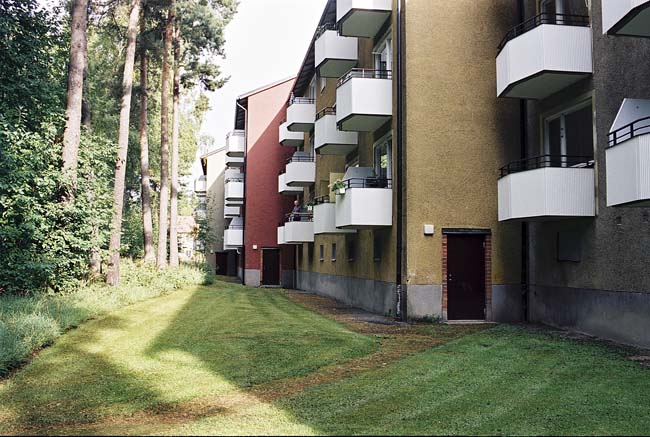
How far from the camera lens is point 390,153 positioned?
58.5 feet

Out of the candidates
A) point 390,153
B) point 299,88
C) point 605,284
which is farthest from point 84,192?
point 299,88

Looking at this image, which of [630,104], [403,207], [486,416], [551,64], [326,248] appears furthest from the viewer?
[326,248]

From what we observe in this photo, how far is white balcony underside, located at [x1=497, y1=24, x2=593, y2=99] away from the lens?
510 inches

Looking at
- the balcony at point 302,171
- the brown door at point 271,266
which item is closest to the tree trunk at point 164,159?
the balcony at point 302,171

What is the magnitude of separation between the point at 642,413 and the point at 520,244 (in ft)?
29.7

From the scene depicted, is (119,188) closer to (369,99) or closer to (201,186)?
(369,99)

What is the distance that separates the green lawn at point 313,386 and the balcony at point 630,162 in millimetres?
2654

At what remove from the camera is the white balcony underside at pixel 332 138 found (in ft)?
71.4

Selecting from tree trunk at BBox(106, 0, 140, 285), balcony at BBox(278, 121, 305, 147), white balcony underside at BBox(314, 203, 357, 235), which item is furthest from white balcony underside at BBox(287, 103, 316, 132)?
tree trunk at BBox(106, 0, 140, 285)

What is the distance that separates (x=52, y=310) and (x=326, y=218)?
1032 cm

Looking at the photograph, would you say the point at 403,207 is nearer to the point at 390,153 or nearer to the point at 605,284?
the point at 390,153

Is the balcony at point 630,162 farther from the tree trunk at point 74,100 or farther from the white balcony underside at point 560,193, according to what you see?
the tree trunk at point 74,100

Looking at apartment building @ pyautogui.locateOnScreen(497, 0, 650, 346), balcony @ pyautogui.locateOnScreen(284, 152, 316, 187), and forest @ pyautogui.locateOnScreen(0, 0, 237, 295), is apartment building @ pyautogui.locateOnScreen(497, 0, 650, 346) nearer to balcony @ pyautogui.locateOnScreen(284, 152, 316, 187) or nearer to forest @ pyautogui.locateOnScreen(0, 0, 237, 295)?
forest @ pyautogui.locateOnScreen(0, 0, 237, 295)

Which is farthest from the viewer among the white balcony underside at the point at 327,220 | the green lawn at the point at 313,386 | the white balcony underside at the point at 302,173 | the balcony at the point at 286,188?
the balcony at the point at 286,188
